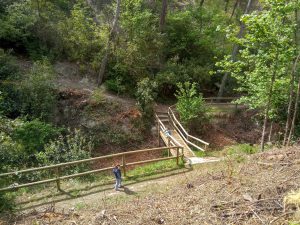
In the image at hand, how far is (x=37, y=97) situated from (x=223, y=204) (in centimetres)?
1372

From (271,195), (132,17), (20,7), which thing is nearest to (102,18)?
(132,17)

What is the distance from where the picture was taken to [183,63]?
2400 cm

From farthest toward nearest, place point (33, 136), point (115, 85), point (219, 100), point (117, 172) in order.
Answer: point (219, 100) → point (115, 85) → point (33, 136) → point (117, 172)

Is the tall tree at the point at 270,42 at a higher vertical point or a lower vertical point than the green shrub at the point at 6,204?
higher

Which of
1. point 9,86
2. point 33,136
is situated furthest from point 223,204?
point 9,86

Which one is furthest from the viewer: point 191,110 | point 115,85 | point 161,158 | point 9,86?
point 115,85

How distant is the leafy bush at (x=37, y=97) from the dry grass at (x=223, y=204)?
10.2m

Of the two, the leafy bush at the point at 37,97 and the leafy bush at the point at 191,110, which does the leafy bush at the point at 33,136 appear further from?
the leafy bush at the point at 191,110

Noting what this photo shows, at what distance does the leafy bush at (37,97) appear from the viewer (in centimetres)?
1667

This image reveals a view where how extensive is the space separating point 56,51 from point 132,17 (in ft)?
19.8

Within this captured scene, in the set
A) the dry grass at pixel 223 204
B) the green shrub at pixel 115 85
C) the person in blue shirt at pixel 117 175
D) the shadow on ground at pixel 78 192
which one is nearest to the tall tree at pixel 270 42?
the dry grass at pixel 223 204

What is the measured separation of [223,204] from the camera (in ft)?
18.8

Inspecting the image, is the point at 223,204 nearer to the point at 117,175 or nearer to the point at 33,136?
the point at 117,175

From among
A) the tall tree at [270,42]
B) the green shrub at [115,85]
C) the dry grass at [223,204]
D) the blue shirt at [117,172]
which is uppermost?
the tall tree at [270,42]
